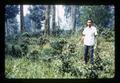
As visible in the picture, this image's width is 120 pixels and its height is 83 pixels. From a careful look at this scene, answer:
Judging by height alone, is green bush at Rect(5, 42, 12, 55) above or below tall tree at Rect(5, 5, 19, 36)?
below

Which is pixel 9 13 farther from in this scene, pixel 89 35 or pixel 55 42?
pixel 89 35

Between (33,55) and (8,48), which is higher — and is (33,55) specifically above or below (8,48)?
below

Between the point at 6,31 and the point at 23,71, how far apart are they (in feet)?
2.83

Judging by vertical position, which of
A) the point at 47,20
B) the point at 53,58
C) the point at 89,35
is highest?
the point at 47,20

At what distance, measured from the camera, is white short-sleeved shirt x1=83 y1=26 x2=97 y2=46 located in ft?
18.5

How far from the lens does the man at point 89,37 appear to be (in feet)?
18.5

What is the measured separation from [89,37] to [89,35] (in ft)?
0.13

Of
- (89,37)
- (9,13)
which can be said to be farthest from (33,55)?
(89,37)

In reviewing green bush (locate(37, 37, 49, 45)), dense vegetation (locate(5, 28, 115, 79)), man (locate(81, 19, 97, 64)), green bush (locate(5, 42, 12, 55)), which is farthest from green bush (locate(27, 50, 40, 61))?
man (locate(81, 19, 97, 64))

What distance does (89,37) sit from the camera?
18.6 feet

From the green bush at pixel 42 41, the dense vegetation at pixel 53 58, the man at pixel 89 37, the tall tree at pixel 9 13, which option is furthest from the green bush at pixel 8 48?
the man at pixel 89 37

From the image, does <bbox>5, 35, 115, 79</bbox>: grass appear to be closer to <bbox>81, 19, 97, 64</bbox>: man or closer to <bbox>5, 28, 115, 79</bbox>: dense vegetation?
<bbox>5, 28, 115, 79</bbox>: dense vegetation

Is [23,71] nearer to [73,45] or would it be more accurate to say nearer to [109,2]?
[73,45]

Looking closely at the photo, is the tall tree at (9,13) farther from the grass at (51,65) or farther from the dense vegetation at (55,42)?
the grass at (51,65)
